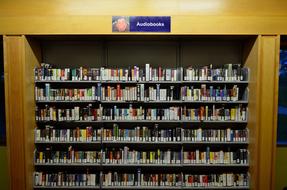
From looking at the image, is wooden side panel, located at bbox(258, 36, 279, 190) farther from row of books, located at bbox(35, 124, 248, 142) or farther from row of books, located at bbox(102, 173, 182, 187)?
row of books, located at bbox(102, 173, 182, 187)

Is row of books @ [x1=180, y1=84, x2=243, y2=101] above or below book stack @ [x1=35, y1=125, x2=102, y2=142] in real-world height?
above

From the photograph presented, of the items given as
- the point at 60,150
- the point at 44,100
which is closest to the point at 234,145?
the point at 60,150

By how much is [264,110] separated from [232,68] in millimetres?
690

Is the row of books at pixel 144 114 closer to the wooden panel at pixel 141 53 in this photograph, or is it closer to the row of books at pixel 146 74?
the row of books at pixel 146 74

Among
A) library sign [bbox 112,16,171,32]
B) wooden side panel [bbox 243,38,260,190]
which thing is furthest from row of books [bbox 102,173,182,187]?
library sign [bbox 112,16,171,32]

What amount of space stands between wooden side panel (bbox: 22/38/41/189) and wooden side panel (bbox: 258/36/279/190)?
3.00 m

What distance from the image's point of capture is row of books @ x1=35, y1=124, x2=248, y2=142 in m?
3.50

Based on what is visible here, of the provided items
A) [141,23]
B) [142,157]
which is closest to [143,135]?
[142,157]

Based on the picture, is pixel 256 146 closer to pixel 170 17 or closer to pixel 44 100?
pixel 170 17

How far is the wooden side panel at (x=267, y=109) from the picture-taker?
3.22 m

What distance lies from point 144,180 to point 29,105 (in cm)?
185

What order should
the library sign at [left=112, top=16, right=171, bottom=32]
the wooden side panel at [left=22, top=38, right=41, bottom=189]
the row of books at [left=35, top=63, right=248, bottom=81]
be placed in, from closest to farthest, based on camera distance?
the library sign at [left=112, top=16, right=171, bottom=32] → the wooden side panel at [left=22, top=38, right=41, bottom=189] → the row of books at [left=35, top=63, right=248, bottom=81]

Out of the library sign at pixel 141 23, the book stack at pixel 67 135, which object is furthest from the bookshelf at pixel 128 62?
the library sign at pixel 141 23

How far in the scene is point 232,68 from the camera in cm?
350
